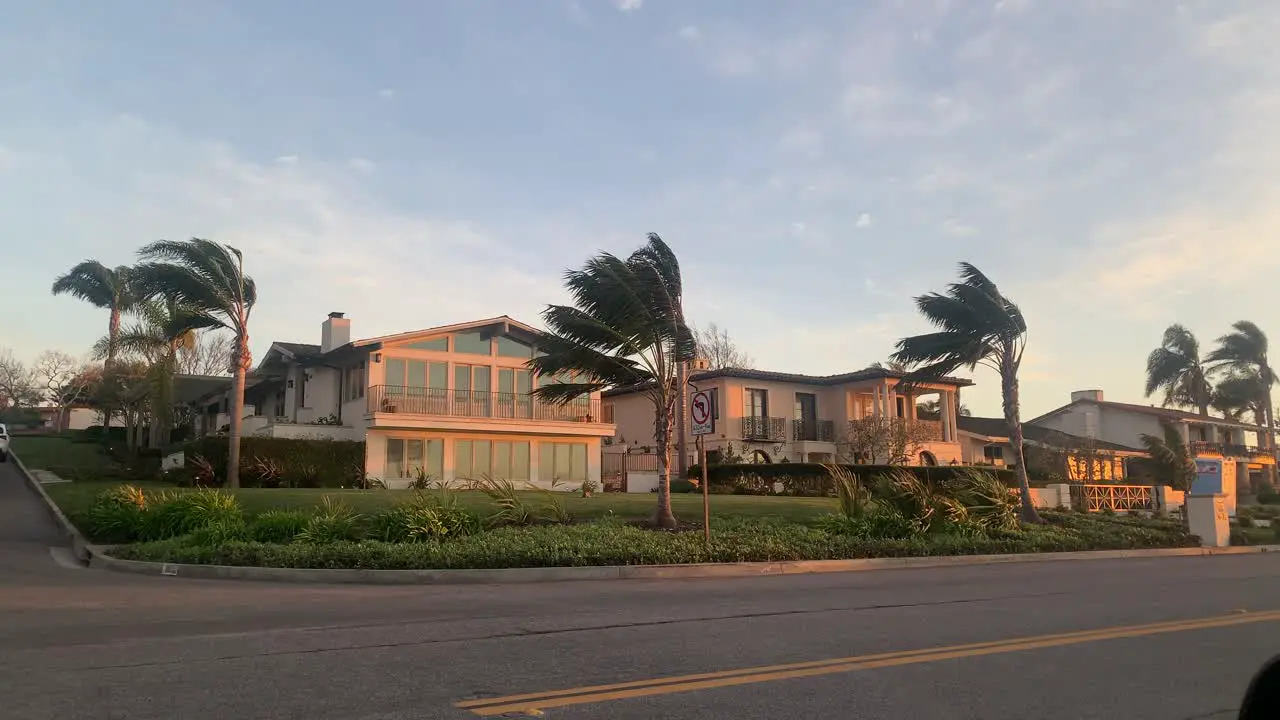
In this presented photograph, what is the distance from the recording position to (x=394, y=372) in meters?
33.1

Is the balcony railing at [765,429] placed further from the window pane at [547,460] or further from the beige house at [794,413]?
→ the window pane at [547,460]

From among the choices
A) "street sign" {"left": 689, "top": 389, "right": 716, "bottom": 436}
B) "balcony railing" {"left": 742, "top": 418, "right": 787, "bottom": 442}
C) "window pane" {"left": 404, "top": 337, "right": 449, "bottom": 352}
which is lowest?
"street sign" {"left": 689, "top": 389, "right": 716, "bottom": 436}

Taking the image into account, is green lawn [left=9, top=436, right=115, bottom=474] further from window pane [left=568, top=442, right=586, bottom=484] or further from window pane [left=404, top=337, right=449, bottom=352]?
window pane [left=568, top=442, right=586, bottom=484]

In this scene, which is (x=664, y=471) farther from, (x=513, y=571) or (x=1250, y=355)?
(x=1250, y=355)

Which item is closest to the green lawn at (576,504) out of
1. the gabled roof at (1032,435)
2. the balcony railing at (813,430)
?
the balcony railing at (813,430)

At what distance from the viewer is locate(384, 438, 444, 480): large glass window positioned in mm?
32938

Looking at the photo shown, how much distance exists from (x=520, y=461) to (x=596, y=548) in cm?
2098

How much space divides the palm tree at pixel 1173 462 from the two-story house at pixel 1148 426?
14.4m

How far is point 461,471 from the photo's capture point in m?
34.3

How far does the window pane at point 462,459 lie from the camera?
34219 mm

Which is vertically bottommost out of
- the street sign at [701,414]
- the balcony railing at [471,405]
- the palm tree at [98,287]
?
the street sign at [701,414]

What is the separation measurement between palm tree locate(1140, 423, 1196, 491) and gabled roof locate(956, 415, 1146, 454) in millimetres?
2623

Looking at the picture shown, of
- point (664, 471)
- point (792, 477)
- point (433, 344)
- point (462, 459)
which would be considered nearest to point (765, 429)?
point (792, 477)

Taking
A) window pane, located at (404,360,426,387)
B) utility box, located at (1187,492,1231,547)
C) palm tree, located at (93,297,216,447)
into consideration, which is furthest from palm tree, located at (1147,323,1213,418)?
palm tree, located at (93,297,216,447)
